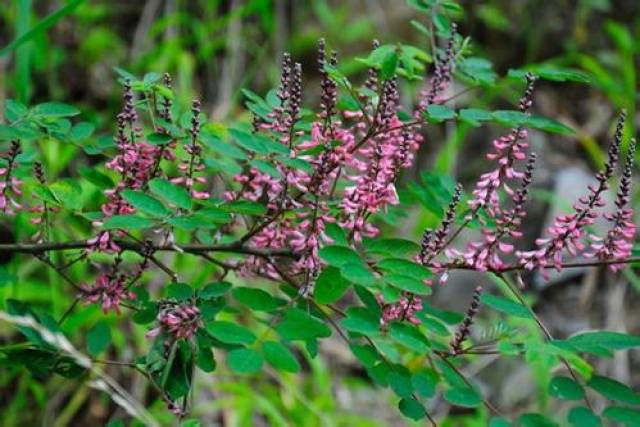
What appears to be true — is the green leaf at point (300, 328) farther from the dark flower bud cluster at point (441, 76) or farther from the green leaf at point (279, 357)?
the dark flower bud cluster at point (441, 76)

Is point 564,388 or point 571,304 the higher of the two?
point 564,388

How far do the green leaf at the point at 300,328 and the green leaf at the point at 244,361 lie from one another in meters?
0.04

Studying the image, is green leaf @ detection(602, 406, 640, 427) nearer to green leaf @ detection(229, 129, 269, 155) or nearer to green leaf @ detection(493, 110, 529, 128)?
green leaf @ detection(493, 110, 529, 128)

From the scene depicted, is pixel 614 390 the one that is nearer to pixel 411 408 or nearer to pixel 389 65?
pixel 411 408

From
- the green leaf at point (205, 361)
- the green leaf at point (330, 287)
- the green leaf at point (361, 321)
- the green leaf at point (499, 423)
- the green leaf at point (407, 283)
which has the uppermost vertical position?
the green leaf at point (407, 283)

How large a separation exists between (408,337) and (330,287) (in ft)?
0.40

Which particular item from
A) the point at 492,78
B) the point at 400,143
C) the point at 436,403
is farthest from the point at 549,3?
the point at 400,143

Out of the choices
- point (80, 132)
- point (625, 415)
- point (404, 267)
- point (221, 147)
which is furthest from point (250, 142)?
point (625, 415)

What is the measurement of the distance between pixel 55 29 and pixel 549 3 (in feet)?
7.33

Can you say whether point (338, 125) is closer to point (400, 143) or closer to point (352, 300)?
point (400, 143)

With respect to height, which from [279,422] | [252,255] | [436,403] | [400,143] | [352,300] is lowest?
[436,403]

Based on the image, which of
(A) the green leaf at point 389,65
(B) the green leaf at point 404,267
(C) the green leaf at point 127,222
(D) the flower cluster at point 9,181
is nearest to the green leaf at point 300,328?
(B) the green leaf at point 404,267

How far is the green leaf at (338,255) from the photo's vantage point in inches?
42.0

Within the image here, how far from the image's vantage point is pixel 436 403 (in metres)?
3.13
